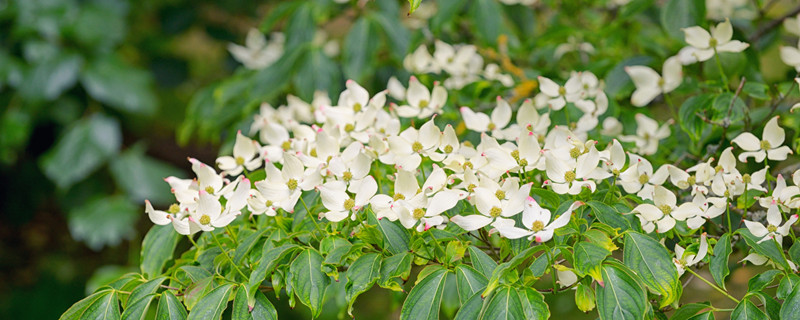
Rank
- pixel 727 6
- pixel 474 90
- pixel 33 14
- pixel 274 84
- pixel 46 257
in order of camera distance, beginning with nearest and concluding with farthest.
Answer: pixel 474 90, pixel 274 84, pixel 727 6, pixel 33 14, pixel 46 257

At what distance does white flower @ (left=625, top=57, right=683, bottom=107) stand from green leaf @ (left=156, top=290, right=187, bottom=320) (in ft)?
2.03

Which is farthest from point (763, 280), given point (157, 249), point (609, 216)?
point (157, 249)

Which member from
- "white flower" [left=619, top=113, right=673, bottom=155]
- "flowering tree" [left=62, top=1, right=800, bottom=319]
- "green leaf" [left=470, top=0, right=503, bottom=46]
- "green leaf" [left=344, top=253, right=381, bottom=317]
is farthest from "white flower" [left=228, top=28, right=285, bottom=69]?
"green leaf" [left=344, top=253, right=381, bottom=317]

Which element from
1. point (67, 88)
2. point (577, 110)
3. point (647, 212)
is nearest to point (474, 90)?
point (577, 110)

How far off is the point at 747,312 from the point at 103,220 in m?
1.80

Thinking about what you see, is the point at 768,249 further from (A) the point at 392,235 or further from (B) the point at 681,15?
(B) the point at 681,15

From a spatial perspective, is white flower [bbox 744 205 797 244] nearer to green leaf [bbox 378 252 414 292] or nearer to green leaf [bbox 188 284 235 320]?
green leaf [bbox 378 252 414 292]

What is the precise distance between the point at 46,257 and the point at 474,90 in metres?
2.54

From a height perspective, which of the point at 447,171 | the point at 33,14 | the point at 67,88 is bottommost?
the point at 67,88

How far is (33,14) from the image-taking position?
6.11 ft

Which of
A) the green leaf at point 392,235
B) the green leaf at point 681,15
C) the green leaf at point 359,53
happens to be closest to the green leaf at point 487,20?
the green leaf at point 359,53

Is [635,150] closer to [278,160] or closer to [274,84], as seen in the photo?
[278,160]

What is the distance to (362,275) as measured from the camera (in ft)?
1.85

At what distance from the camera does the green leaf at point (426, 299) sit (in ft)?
1.76
